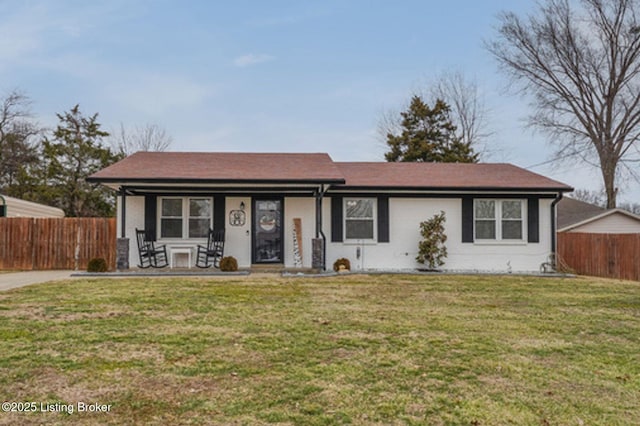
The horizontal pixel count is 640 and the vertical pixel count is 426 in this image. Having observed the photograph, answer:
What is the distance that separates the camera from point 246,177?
37.0ft

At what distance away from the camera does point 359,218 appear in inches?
497

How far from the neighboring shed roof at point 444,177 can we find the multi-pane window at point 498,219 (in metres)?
0.58

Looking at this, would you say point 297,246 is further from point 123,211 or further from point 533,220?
point 533,220

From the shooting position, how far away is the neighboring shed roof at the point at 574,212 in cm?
1816

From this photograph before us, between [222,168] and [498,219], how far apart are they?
25.9ft

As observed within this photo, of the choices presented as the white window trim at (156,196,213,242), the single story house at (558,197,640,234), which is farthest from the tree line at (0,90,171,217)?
the single story house at (558,197,640,234)

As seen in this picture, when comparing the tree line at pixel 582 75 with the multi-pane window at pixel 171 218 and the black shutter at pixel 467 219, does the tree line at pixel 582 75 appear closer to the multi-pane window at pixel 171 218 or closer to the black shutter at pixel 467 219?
the black shutter at pixel 467 219

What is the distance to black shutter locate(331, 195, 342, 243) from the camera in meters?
12.5

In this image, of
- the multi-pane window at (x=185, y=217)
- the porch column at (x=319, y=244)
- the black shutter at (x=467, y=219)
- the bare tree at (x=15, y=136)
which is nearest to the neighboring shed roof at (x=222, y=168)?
the porch column at (x=319, y=244)

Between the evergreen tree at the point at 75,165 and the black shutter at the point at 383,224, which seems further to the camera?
the evergreen tree at the point at 75,165

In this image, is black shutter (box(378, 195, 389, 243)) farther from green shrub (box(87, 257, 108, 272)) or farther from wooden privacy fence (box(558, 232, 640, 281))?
green shrub (box(87, 257, 108, 272))

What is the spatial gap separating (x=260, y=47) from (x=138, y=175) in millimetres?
7501

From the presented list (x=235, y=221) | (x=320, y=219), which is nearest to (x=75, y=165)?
(x=235, y=221)

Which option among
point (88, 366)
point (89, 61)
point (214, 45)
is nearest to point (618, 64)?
point (214, 45)
